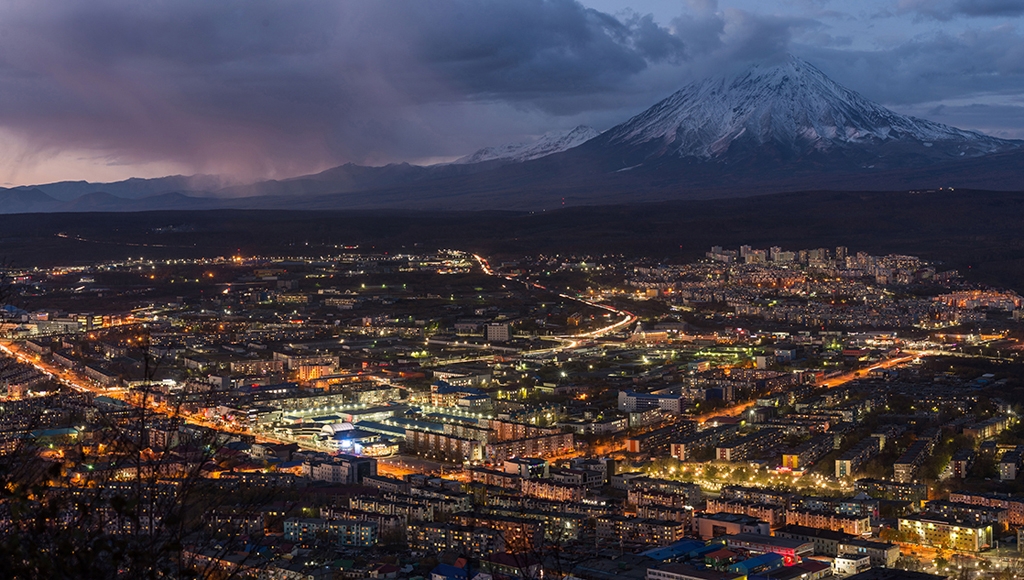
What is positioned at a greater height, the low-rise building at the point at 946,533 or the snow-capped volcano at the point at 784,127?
the snow-capped volcano at the point at 784,127

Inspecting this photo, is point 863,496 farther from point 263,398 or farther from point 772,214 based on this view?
point 772,214

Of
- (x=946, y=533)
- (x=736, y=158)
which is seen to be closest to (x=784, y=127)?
(x=736, y=158)

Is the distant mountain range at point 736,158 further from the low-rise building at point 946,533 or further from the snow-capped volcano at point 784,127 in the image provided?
the low-rise building at point 946,533

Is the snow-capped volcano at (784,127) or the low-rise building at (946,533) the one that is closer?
the low-rise building at (946,533)

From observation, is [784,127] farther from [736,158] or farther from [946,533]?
[946,533]

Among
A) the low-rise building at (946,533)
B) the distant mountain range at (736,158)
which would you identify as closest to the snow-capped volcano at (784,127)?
the distant mountain range at (736,158)

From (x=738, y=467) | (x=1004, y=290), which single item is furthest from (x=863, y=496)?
(x=1004, y=290)

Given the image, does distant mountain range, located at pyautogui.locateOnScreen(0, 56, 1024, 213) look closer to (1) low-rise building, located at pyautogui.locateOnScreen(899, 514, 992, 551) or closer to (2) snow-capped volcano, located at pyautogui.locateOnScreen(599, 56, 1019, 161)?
(2) snow-capped volcano, located at pyautogui.locateOnScreen(599, 56, 1019, 161)

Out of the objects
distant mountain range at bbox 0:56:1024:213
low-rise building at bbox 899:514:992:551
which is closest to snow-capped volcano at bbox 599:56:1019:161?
distant mountain range at bbox 0:56:1024:213
